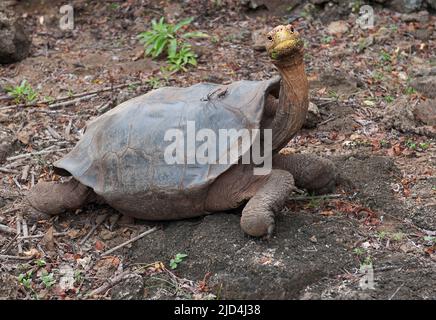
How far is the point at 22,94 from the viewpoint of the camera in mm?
6699

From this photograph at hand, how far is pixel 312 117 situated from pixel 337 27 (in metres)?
2.53

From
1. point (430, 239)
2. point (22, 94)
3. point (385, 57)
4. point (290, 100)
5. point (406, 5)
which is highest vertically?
point (290, 100)

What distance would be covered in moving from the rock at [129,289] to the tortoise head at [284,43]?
1.51 m

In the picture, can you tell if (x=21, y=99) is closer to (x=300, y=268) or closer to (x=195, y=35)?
(x=195, y=35)

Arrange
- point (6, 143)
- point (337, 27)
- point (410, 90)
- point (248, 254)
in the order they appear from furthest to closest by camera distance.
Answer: point (337, 27) < point (410, 90) < point (6, 143) < point (248, 254)

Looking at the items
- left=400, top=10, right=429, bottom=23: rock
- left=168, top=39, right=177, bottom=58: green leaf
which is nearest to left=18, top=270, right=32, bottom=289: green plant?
left=168, top=39, right=177, bottom=58: green leaf

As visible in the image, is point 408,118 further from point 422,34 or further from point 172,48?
point 172,48

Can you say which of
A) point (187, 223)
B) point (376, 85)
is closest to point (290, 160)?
point (187, 223)

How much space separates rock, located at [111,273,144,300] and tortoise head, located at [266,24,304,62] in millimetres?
1510

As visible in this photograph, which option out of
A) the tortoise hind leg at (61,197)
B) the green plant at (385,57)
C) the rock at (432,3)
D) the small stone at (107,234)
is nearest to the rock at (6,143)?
the tortoise hind leg at (61,197)

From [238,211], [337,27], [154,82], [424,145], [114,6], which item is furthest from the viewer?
[114,6]

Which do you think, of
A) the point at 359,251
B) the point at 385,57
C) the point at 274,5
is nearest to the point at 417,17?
the point at 385,57

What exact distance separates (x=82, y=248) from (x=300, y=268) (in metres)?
1.50

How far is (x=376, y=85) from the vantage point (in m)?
6.68
